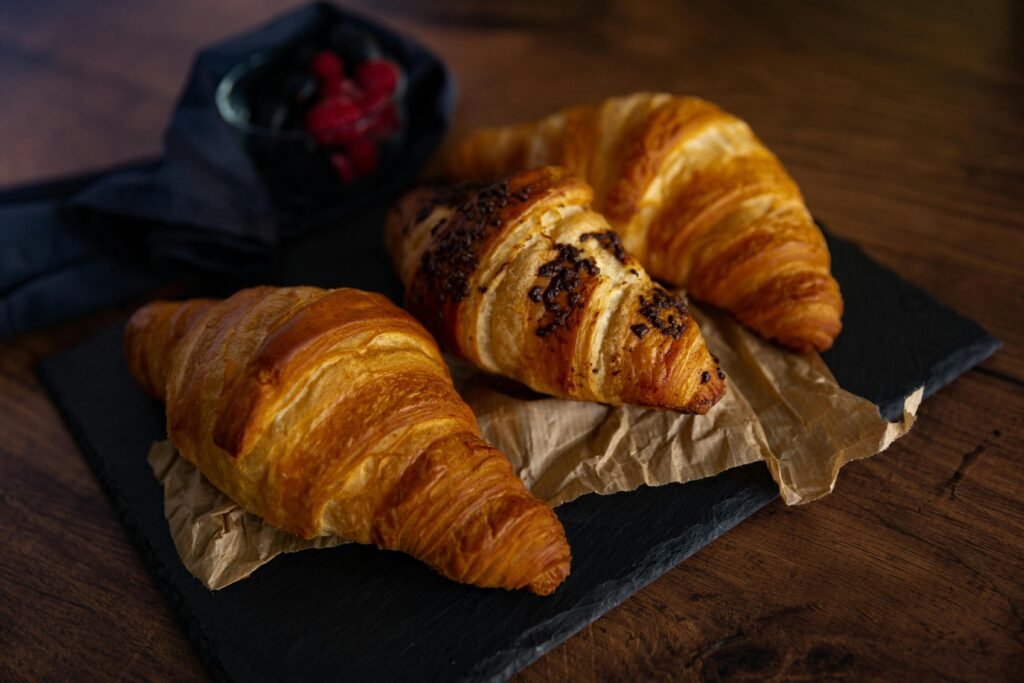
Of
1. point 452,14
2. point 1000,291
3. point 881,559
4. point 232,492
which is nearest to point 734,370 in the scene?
point 881,559

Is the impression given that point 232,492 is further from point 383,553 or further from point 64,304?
point 64,304

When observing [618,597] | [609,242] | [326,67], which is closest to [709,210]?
[609,242]

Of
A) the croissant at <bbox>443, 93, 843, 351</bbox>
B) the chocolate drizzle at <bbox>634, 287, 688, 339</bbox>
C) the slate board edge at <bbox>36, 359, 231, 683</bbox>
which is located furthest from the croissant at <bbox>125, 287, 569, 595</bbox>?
the croissant at <bbox>443, 93, 843, 351</bbox>

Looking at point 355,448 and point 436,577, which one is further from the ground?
point 355,448

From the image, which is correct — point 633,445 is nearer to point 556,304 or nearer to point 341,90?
point 556,304

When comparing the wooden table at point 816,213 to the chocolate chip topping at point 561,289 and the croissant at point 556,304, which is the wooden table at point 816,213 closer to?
the croissant at point 556,304

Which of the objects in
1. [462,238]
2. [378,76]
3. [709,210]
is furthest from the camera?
[378,76]
